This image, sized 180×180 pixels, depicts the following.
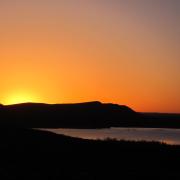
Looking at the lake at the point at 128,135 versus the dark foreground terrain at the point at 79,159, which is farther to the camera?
the lake at the point at 128,135

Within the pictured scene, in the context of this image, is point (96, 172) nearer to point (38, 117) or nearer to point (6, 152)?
point (6, 152)

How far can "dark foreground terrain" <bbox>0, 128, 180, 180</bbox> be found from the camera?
28281 millimetres

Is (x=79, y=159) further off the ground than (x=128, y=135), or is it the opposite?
(x=128, y=135)

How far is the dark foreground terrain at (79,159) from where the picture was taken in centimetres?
2828

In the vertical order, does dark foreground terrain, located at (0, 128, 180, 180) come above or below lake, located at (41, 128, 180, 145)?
below

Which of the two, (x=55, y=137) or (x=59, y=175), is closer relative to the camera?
(x=59, y=175)

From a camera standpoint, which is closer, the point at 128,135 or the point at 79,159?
the point at 79,159

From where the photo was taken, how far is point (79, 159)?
3553cm

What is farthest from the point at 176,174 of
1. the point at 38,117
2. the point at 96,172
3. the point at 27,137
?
the point at 38,117

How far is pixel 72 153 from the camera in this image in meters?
38.9

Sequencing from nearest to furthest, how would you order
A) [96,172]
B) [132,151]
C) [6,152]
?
[96,172] → [6,152] → [132,151]

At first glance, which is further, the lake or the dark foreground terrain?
the lake

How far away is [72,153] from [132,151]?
5382 mm

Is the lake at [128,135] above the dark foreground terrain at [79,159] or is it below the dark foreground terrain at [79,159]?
above
